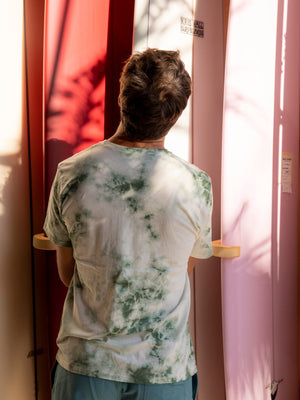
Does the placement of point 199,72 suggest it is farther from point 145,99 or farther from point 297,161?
point 145,99

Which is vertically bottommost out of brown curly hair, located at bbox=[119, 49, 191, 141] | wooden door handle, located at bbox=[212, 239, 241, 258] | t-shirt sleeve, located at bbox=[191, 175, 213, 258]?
wooden door handle, located at bbox=[212, 239, 241, 258]

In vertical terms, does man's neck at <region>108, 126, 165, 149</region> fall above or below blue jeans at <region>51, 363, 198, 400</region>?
above

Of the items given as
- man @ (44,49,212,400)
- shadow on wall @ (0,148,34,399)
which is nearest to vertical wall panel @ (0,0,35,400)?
shadow on wall @ (0,148,34,399)

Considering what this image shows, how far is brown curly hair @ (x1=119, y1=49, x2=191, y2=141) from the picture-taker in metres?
0.95

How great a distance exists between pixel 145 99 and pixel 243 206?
1.01 metres

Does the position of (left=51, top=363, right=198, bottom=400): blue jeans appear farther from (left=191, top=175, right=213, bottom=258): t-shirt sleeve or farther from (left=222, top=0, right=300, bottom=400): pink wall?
(left=222, top=0, right=300, bottom=400): pink wall

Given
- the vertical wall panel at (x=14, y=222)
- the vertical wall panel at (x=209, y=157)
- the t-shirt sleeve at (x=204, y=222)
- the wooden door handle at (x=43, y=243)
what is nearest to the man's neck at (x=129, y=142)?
the t-shirt sleeve at (x=204, y=222)

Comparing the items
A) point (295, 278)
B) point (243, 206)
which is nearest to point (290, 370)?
point (295, 278)

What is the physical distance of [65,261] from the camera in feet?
3.70

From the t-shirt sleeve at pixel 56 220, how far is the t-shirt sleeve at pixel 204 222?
1.03ft

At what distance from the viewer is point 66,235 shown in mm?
1049

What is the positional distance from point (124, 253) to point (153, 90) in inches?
13.9

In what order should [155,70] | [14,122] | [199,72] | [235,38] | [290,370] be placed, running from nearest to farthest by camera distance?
[155,70]
[14,122]
[235,38]
[199,72]
[290,370]

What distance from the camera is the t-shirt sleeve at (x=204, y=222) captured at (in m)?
1.07
